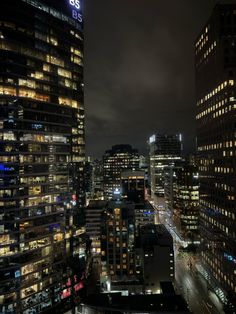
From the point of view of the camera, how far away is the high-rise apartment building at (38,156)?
69.8 m

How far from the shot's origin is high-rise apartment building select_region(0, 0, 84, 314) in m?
69.8

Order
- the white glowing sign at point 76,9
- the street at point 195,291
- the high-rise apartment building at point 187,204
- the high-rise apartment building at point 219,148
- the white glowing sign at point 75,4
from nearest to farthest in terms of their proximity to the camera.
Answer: the high-rise apartment building at point 219,148 → the street at point 195,291 → the white glowing sign at point 76,9 → the white glowing sign at point 75,4 → the high-rise apartment building at point 187,204

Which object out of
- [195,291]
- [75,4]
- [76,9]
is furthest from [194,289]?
[75,4]

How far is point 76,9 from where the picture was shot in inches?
3703

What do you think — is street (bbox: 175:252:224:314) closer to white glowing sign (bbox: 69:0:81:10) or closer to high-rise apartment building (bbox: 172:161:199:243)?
high-rise apartment building (bbox: 172:161:199:243)

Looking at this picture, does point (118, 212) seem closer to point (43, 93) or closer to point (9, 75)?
point (43, 93)

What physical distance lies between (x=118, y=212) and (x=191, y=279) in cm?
3289

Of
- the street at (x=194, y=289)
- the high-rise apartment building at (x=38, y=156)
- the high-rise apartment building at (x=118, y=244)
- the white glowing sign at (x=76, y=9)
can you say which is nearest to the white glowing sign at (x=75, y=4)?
the white glowing sign at (x=76, y=9)

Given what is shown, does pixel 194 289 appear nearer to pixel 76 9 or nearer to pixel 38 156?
pixel 38 156

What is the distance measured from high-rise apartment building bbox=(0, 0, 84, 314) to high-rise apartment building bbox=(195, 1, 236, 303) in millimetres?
39597

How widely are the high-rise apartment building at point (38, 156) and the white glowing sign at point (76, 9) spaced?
0.45m

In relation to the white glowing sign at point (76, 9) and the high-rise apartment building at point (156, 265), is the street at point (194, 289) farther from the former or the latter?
the white glowing sign at point (76, 9)

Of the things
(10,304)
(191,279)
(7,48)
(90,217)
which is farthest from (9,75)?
(90,217)

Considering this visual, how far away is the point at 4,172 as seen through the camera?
227 ft
